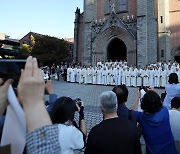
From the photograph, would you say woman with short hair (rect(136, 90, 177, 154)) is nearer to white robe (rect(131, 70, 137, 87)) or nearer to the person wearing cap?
the person wearing cap

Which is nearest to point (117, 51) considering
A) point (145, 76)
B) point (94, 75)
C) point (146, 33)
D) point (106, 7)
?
point (106, 7)

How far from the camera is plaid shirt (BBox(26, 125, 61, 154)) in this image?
1235 millimetres

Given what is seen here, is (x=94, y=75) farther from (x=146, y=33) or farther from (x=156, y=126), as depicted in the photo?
(x=156, y=126)

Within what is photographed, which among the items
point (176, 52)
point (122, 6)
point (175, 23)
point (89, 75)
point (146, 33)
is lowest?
point (89, 75)

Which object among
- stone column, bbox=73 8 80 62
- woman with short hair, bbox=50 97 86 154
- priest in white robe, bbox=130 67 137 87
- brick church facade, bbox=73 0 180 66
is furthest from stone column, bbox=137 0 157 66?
woman with short hair, bbox=50 97 86 154

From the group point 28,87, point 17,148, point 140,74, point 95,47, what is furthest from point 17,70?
point 95,47

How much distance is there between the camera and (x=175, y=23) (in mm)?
28766

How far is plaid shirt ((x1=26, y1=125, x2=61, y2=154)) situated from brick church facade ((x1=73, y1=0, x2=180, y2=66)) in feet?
83.1

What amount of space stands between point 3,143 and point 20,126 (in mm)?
169

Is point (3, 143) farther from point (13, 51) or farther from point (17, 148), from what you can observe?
point (13, 51)

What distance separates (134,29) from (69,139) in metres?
25.8

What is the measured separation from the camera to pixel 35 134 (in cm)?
123

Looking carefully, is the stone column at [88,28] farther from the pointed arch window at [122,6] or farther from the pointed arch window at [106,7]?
the pointed arch window at [122,6]

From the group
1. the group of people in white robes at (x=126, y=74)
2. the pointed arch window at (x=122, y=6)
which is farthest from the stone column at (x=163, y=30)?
the group of people in white robes at (x=126, y=74)
